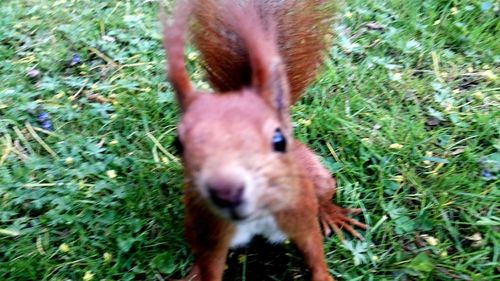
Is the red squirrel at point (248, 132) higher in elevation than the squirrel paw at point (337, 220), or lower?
higher

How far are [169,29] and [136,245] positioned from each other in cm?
114

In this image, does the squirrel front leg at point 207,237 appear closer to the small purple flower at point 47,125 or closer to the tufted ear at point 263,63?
the tufted ear at point 263,63

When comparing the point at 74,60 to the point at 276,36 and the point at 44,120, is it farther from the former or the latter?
the point at 276,36

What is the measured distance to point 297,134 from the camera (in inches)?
119

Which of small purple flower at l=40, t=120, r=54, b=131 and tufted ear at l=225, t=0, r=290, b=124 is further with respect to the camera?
small purple flower at l=40, t=120, r=54, b=131

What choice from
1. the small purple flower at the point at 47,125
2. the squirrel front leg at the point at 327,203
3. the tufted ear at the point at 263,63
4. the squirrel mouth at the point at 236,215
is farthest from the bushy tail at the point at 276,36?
the small purple flower at the point at 47,125

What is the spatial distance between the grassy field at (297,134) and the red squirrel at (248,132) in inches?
8.3

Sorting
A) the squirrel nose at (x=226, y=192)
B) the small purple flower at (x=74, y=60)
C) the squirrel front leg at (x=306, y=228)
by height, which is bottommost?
the squirrel front leg at (x=306, y=228)

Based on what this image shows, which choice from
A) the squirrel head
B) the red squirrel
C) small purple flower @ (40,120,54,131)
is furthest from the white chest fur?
small purple flower @ (40,120,54,131)

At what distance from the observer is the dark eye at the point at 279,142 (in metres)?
1.81

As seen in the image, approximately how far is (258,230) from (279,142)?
0.42m

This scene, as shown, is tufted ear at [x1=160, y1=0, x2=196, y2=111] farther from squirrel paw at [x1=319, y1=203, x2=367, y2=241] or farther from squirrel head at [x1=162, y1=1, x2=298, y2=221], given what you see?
squirrel paw at [x1=319, y1=203, x2=367, y2=241]

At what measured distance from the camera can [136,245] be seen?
2703mm

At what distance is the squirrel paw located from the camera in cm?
269
